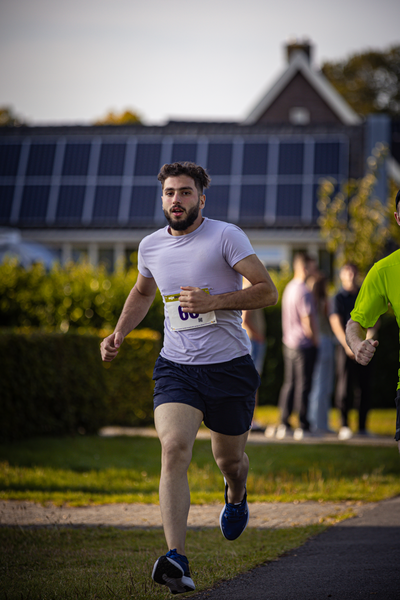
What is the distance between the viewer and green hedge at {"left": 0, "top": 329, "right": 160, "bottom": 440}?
365 inches

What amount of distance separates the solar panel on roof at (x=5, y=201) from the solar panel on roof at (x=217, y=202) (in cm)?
712

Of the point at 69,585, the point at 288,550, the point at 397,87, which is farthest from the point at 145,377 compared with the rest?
the point at 397,87

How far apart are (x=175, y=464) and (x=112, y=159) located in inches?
994

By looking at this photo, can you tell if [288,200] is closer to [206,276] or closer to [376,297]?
[206,276]

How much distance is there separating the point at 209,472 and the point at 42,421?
2.63 meters

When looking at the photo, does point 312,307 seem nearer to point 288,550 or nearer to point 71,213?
point 288,550

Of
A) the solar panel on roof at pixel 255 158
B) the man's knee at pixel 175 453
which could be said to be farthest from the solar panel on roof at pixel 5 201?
the man's knee at pixel 175 453

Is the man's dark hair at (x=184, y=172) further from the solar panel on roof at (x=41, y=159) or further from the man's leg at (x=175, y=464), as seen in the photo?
the solar panel on roof at (x=41, y=159)

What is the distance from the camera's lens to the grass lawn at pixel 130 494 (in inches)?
180

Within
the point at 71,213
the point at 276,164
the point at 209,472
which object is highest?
the point at 276,164

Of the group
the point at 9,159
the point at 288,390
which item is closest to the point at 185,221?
the point at 288,390

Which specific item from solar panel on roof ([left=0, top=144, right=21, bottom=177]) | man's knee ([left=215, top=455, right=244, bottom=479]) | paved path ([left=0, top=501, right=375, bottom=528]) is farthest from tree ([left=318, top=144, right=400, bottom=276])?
solar panel on roof ([left=0, top=144, right=21, bottom=177])

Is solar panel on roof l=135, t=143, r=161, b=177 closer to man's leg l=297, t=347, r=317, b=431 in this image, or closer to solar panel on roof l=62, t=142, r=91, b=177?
solar panel on roof l=62, t=142, r=91, b=177

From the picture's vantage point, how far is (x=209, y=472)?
27.3ft
